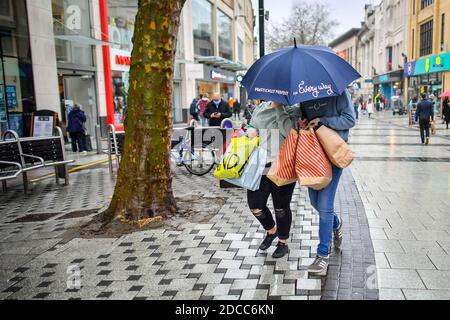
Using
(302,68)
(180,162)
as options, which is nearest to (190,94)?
(180,162)

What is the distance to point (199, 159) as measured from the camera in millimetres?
9766

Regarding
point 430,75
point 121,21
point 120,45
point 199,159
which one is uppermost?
point 121,21

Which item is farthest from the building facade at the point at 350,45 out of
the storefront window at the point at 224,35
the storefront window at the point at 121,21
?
the storefront window at the point at 121,21

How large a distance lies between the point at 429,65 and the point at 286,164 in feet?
107

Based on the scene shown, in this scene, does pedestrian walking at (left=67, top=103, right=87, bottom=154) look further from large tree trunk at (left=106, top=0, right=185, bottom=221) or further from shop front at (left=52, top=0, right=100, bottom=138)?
large tree trunk at (left=106, top=0, right=185, bottom=221)

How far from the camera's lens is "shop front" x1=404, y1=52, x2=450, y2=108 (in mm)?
29906

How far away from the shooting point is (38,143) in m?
8.60

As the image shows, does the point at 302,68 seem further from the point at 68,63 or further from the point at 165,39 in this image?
the point at 68,63

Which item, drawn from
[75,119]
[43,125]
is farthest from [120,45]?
[43,125]

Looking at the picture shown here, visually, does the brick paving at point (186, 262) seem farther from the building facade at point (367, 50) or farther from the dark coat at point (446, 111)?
the building facade at point (367, 50)

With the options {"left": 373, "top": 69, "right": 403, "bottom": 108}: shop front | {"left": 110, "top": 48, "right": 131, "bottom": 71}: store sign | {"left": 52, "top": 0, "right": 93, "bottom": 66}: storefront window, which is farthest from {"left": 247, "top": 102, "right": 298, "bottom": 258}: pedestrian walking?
{"left": 373, "top": 69, "right": 403, "bottom": 108}: shop front

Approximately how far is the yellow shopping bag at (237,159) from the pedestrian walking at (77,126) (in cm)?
1083

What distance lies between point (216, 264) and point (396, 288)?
1.61m

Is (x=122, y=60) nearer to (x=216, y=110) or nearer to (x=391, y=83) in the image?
(x=216, y=110)
